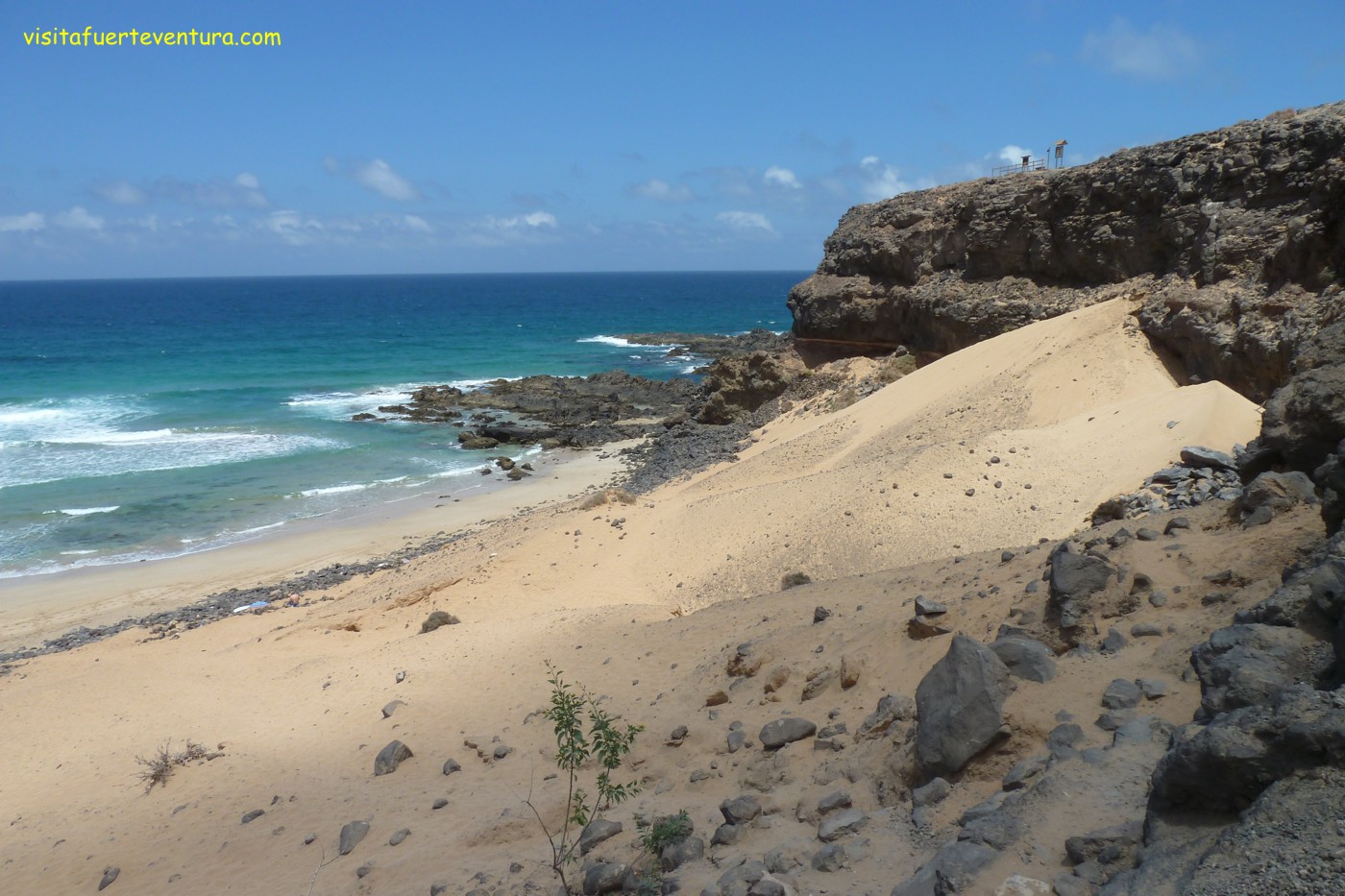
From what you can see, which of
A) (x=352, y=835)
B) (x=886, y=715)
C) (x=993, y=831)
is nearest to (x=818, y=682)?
(x=886, y=715)

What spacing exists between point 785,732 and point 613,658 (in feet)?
10.8

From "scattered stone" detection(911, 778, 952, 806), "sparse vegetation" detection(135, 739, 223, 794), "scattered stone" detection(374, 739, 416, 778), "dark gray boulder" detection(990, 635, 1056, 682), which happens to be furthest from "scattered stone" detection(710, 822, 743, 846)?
"sparse vegetation" detection(135, 739, 223, 794)

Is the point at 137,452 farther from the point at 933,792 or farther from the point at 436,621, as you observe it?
the point at 933,792

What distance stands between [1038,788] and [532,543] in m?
11.1

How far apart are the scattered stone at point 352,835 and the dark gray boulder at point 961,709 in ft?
13.1

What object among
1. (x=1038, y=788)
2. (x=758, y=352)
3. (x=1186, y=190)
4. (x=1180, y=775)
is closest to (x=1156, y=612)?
(x=1038, y=788)

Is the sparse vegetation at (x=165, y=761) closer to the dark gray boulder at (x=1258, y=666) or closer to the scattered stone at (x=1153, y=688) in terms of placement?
the scattered stone at (x=1153, y=688)

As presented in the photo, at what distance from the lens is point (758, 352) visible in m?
26.5

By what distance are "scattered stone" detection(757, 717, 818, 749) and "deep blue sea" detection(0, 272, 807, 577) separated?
1648 centimetres

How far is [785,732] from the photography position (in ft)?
20.9

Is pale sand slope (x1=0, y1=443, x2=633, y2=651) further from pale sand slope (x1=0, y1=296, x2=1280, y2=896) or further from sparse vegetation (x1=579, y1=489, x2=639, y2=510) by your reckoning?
sparse vegetation (x1=579, y1=489, x2=639, y2=510)

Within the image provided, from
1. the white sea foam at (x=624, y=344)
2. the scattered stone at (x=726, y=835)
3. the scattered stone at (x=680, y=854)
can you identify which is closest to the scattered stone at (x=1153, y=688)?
the scattered stone at (x=726, y=835)

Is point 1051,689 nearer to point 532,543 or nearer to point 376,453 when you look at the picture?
point 532,543

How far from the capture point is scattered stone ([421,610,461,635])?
463 inches
